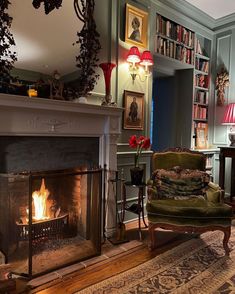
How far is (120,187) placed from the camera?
307 cm

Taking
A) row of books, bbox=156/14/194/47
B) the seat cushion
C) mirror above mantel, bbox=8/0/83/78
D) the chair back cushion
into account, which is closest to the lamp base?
the chair back cushion

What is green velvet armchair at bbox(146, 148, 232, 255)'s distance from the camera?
7.80 feet

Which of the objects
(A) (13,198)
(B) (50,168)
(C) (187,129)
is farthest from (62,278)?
(C) (187,129)

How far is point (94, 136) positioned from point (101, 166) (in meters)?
0.35

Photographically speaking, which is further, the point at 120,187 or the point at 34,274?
the point at 120,187

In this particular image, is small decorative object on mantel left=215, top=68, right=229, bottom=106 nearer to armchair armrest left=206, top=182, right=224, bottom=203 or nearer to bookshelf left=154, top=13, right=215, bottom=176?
bookshelf left=154, top=13, right=215, bottom=176

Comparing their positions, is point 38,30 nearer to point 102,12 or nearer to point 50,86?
point 50,86

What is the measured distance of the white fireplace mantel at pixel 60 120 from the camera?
2.00m

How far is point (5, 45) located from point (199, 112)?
3.17 metres

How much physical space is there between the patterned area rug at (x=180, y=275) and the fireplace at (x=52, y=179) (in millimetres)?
502

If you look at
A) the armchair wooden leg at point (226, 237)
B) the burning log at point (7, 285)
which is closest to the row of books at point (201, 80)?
the armchair wooden leg at point (226, 237)

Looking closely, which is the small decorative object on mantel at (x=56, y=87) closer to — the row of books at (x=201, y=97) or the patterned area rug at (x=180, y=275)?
the patterned area rug at (x=180, y=275)

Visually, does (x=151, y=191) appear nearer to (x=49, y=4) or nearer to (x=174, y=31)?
(x=49, y=4)

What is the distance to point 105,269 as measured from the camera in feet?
7.06
